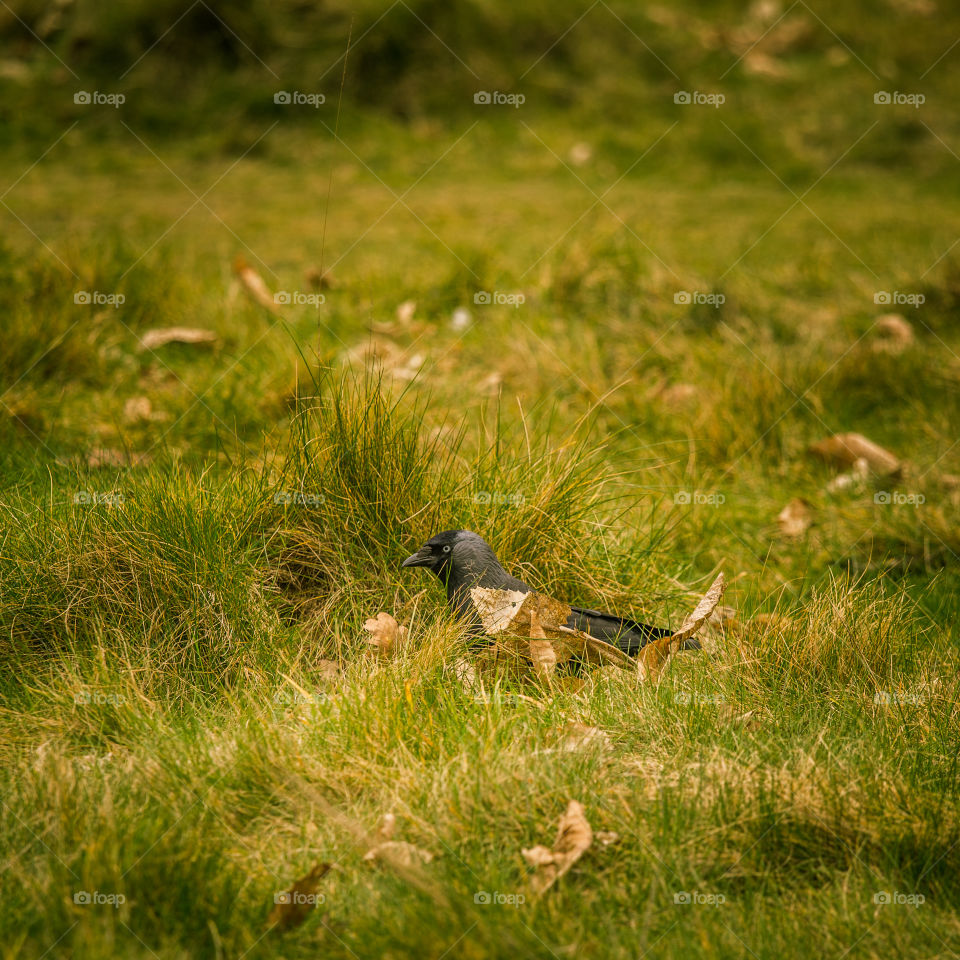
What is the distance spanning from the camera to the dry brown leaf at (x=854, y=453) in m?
4.12

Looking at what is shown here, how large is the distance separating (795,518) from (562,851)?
7.65ft

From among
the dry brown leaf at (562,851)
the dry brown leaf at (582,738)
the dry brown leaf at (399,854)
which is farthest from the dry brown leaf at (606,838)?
the dry brown leaf at (399,854)

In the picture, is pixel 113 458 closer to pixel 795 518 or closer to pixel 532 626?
pixel 532 626

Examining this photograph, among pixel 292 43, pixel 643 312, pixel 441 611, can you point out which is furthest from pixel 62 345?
pixel 292 43

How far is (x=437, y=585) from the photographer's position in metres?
3.00

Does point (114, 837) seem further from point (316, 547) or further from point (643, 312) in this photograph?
point (643, 312)

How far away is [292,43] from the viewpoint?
8812 millimetres

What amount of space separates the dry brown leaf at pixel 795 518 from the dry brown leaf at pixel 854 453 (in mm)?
365

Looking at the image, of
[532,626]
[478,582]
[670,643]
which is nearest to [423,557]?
[478,582]

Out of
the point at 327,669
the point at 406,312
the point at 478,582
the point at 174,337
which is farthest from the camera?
the point at 406,312

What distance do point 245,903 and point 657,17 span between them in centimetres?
1095

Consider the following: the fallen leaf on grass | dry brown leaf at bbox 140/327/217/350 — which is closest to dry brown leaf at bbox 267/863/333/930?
the fallen leaf on grass

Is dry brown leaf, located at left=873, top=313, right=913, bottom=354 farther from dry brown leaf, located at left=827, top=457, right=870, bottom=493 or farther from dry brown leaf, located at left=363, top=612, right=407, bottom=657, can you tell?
dry brown leaf, located at left=363, top=612, right=407, bottom=657

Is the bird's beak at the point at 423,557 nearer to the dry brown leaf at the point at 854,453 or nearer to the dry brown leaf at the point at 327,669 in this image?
the dry brown leaf at the point at 327,669
